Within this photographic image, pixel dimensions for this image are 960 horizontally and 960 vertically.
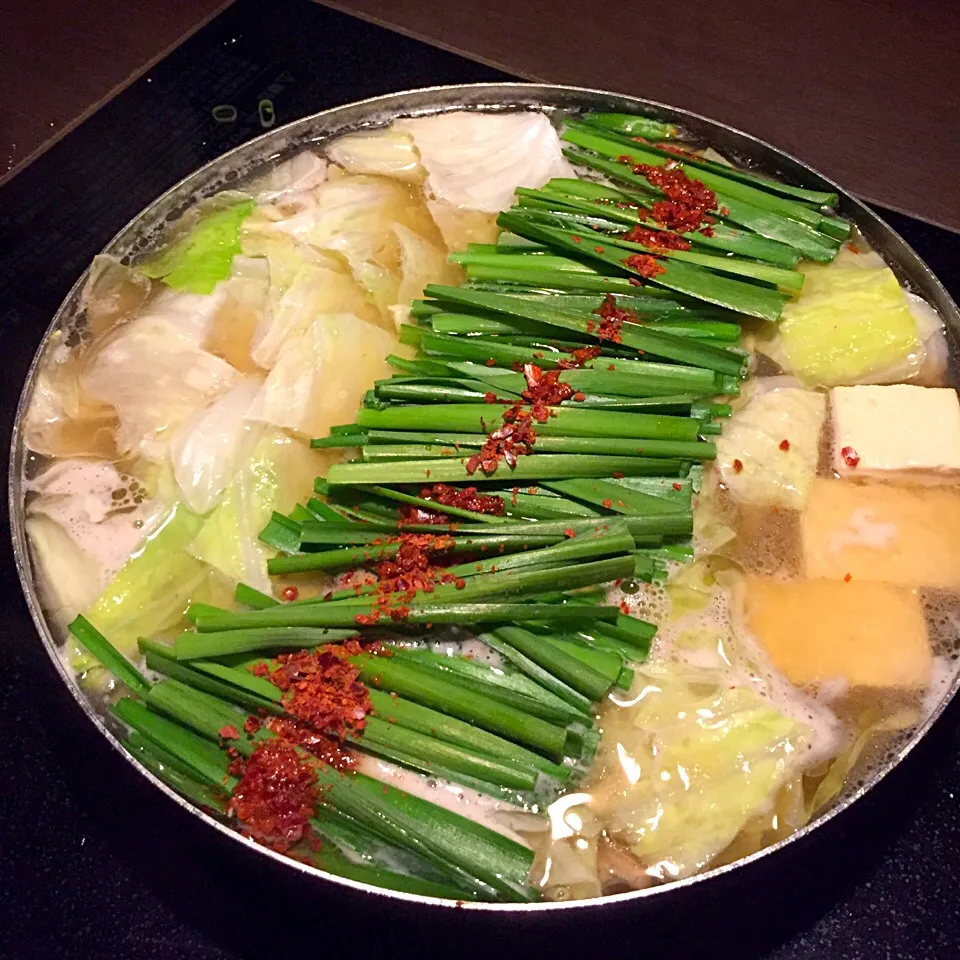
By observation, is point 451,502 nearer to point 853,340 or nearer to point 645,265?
point 645,265

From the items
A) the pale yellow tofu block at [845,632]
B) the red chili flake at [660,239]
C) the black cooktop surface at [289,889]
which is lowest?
the black cooktop surface at [289,889]

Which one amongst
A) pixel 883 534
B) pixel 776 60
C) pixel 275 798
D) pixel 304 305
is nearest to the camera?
pixel 275 798

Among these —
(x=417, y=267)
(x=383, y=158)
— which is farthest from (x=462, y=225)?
(x=383, y=158)

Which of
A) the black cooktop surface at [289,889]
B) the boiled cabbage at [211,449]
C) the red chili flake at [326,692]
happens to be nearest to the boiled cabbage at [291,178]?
the boiled cabbage at [211,449]

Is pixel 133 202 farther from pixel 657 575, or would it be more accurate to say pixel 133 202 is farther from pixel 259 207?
pixel 657 575

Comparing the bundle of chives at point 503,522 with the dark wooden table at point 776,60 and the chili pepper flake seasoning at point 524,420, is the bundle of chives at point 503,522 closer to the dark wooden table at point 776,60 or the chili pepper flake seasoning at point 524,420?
the chili pepper flake seasoning at point 524,420

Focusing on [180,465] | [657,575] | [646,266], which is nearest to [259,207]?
[180,465]
